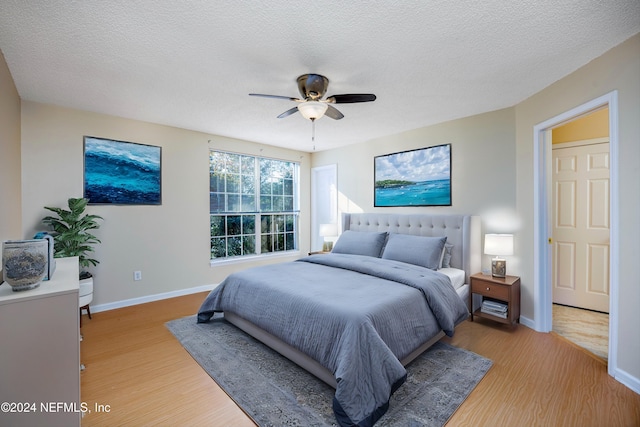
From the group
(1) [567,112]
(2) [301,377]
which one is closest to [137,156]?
(2) [301,377]

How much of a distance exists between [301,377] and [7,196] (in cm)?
279

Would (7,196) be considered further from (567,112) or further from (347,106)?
(567,112)

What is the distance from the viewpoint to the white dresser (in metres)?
1.24

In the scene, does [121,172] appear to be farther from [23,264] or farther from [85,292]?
[23,264]

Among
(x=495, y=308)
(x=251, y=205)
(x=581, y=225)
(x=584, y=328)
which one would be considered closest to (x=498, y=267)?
(x=495, y=308)

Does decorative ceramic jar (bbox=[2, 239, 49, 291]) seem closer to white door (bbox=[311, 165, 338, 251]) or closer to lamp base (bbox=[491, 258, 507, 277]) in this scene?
lamp base (bbox=[491, 258, 507, 277])

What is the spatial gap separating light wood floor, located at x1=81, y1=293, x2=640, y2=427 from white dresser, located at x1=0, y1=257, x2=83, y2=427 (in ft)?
1.58

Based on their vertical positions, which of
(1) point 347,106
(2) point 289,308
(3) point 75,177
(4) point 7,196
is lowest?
(2) point 289,308

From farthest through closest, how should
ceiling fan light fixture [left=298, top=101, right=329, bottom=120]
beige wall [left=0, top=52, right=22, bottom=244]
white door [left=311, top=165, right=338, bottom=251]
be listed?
white door [left=311, top=165, right=338, bottom=251]
ceiling fan light fixture [left=298, top=101, right=329, bottom=120]
beige wall [left=0, top=52, right=22, bottom=244]

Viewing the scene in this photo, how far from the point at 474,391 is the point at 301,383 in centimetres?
123

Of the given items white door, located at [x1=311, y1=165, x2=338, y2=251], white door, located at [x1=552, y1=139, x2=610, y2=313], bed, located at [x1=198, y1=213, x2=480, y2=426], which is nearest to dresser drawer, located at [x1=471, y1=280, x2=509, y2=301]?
bed, located at [x1=198, y1=213, x2=480, y2=426]

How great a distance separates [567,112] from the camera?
248 centimetres

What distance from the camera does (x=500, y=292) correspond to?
295cm

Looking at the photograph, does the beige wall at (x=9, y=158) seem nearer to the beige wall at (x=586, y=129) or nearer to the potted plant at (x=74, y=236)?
the potted plant at (x=74, y=236)
